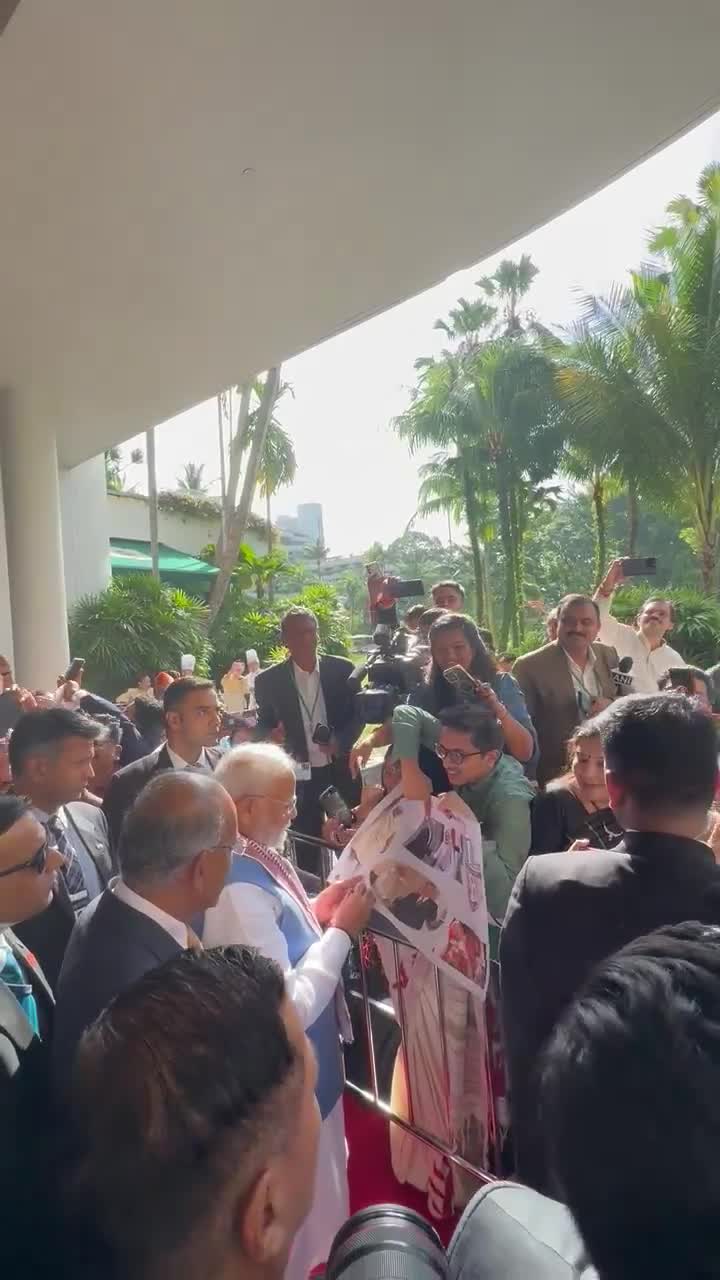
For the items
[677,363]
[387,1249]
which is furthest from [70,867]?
[677,363]

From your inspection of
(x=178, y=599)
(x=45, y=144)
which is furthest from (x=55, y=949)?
(x=178, y=599)

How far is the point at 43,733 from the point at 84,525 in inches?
438

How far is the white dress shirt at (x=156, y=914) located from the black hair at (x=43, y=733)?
116 cm

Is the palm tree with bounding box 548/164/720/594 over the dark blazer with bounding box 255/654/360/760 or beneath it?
over

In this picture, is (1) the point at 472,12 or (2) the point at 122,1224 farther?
(1) the point at 472,12

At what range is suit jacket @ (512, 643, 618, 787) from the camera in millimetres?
4211

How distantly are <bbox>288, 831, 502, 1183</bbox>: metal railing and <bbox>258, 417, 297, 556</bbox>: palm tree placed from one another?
23568 millimetres

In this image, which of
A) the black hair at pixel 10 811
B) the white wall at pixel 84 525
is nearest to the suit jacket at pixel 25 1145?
the black hair at pixel 10 811

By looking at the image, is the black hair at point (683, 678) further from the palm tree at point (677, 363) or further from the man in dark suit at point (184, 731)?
the palm tree at point (677, 363)

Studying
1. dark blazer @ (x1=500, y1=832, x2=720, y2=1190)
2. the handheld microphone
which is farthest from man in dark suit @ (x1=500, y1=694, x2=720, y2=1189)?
the handheld microphone

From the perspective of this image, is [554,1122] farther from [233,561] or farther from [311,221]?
[233,561]

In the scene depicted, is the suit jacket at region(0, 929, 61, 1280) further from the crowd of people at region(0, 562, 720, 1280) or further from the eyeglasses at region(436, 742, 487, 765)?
the eyeglasses at region(436, 742, 487, 765)

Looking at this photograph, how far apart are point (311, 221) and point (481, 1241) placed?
5743 millimetres

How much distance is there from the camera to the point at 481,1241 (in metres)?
0.96
